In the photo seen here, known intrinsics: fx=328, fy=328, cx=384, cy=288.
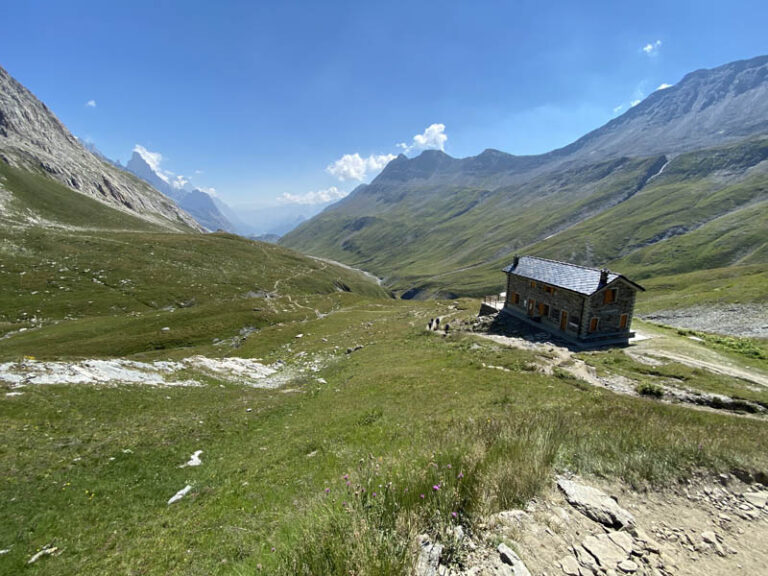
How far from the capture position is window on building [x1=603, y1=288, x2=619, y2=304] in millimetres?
40500

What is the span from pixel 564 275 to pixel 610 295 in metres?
6.57

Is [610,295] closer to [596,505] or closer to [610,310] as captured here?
[610,310]

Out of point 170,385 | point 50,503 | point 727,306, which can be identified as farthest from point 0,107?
point 727,306

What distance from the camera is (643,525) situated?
6.30 metres

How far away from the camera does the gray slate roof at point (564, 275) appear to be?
4103 centimetres

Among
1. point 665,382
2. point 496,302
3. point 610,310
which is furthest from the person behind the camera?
point 496,302

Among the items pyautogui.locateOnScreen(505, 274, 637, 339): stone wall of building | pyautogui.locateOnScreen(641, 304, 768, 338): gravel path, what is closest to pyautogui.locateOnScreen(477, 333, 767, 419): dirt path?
pyautogui.locateOnScreen(505, 274, 637, 339): stone wall of building

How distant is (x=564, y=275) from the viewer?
46.0m

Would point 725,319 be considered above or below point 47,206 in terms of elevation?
below

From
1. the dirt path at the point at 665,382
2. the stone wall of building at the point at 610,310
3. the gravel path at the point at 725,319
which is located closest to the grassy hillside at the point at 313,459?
the dirt path at the point at 665,382

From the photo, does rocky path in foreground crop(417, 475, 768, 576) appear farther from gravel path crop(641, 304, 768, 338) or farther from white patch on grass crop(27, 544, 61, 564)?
gravel path crop(641, 304, 768, 338)

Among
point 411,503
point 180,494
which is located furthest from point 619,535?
point 180,494

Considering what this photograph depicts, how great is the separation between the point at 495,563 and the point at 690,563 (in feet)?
11.1

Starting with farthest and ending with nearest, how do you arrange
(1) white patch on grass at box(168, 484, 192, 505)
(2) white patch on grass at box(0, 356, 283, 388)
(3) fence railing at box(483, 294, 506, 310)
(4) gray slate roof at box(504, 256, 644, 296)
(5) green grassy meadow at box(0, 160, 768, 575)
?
1. (3) fence railing at box(483, 294, 506, 310)
2. (4) gray slate roof at box(504, 256, 644, 296)
3. (2) white patch on grass at box(0, 356, 283, 388)
4. (1) white patch on grass at box(168, 484, 192, 505)
5. (5) green grassy meadow at box(0, 160, 768, 575)
